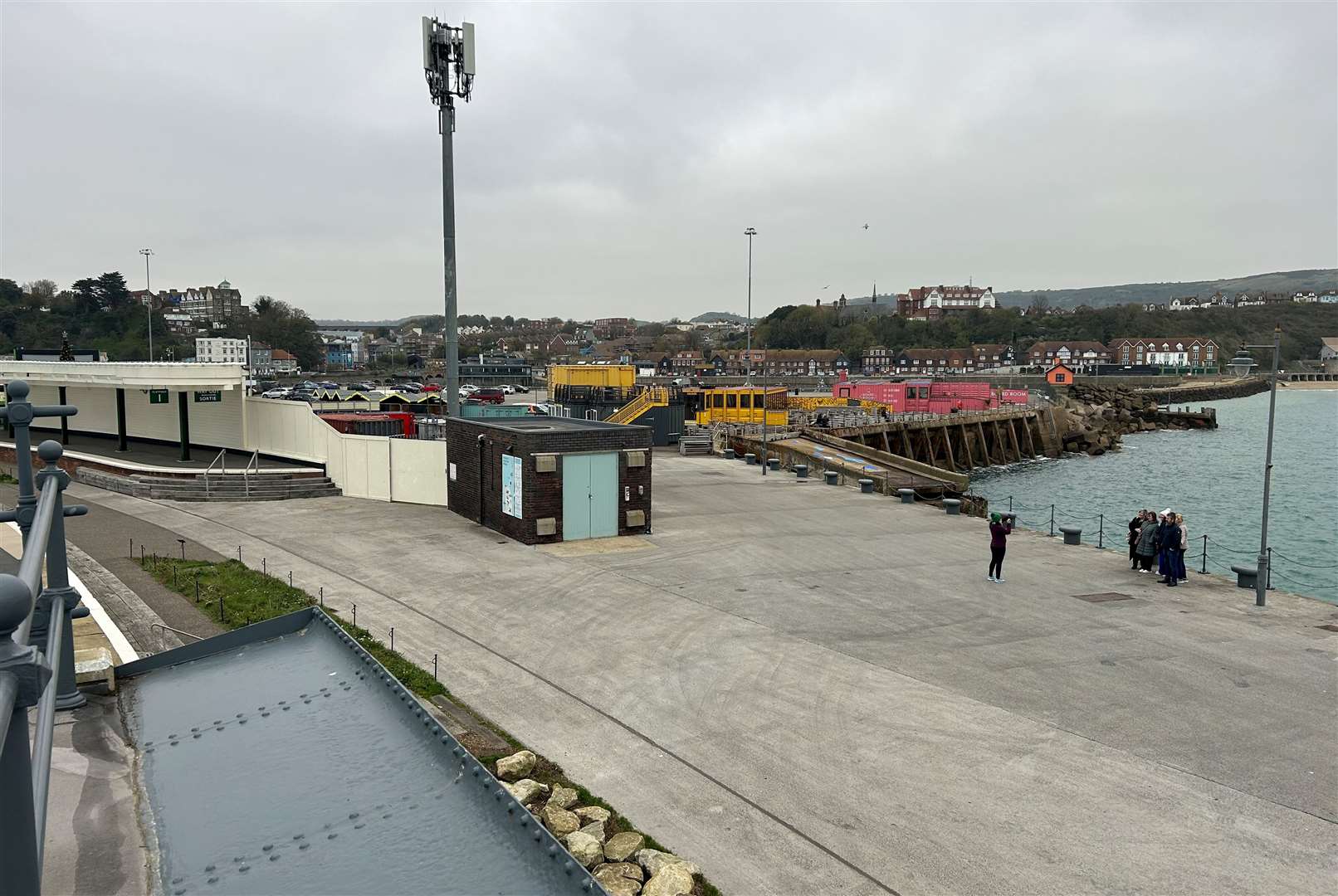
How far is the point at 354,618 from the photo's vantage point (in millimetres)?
13930

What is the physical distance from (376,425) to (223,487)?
688 centimetres

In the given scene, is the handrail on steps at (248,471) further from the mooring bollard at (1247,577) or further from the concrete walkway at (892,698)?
the mooring bollard at (1247,577)

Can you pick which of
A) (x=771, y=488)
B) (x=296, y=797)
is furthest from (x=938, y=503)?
(x=296, y=797)

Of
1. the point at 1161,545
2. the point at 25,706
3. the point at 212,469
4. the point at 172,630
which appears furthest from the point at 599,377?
the point at 25,706

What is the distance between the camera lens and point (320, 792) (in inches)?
222

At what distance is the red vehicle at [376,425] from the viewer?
1284 inches

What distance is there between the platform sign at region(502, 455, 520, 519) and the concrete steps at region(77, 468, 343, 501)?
27.6 ft

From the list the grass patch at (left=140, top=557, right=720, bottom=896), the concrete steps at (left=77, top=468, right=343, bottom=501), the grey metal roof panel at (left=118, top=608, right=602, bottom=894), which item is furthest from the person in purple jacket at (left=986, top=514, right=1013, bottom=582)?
the concrete steps at (left=77, top=468, right=343, bottom=501)

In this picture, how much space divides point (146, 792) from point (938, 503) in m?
29.0

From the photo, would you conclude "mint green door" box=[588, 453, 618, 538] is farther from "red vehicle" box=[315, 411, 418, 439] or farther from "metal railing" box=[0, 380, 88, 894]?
"metal railing" box=[0, 380, 88, 894]

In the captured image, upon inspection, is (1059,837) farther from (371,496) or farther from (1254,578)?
(371,496)

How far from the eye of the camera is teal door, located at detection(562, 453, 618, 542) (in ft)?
72.5

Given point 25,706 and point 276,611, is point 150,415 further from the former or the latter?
point 25,706

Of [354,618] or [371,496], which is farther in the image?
[371,496]
